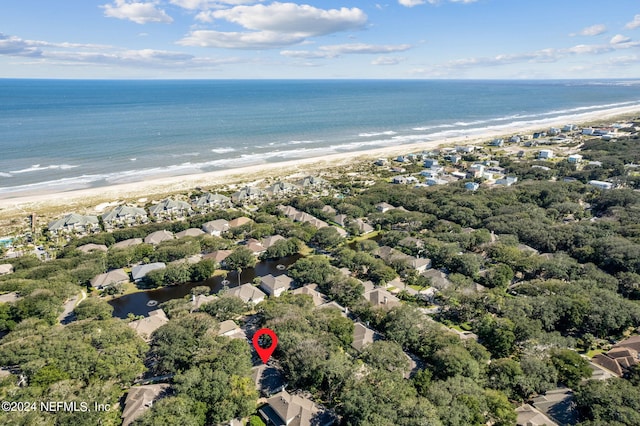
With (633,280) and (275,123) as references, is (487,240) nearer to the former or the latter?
(633,280)

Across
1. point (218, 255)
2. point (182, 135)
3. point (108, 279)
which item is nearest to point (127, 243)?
point (108, 279)

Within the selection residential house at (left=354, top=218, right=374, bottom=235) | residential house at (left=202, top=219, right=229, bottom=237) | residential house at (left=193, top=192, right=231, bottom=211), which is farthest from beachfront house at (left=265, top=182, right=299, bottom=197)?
residential house at (left=354, top=218, right=374, bottom=235)

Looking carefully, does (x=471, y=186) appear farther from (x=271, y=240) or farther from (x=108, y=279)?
(x=108, y=279)

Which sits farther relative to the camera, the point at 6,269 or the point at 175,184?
the point at 175,184

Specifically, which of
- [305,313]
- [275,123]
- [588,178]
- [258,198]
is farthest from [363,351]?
[275,123]

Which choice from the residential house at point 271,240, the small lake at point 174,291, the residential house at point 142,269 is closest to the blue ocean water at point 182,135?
the residential house at point 142,269

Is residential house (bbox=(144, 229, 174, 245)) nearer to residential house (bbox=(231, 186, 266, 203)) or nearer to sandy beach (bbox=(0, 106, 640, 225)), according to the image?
residential house (bbox=(231, 186, 266, 203))
